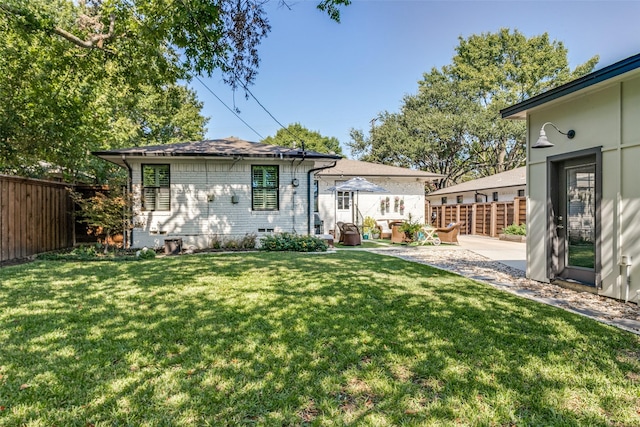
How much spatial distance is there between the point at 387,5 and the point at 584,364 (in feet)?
41.6

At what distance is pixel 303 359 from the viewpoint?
121 inches

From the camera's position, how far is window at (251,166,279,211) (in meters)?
11.8

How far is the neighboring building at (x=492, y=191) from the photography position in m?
17.5

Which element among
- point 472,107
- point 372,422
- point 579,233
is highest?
point 472,107

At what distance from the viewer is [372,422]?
7.31ft

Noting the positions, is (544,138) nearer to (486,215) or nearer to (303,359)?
(303,359)

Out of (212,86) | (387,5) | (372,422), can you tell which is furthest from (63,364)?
(387,5)

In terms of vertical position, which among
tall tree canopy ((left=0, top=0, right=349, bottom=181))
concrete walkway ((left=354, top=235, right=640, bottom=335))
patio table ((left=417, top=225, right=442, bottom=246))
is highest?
tall tree canopy ((left=0, top=0, right=349, bottom=181))

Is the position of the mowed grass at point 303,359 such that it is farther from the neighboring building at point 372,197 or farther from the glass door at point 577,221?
the neighboring building at point 372,197

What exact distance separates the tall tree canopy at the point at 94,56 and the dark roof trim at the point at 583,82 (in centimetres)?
419

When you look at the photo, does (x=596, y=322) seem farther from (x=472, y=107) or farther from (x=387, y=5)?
(x=472, y=107)

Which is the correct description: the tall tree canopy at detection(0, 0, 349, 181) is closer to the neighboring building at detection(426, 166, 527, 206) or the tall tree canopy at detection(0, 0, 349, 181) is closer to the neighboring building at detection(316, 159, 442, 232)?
the neighboring building at detection(316, 159, 442, 232)

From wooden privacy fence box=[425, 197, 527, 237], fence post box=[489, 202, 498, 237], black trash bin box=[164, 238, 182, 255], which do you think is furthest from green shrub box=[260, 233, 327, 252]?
fence post box=[489, 202, 498, 237]

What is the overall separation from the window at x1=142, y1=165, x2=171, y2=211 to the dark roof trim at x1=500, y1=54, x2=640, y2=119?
979 centimetres
